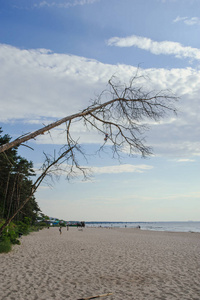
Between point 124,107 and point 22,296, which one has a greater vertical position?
point 124,107

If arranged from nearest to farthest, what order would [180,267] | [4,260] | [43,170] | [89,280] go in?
[43,170]
[89,280]
[180,267]
[4,260]

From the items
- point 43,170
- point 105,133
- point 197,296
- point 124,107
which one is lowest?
point 197,296

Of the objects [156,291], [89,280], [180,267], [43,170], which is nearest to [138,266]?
[180,267]

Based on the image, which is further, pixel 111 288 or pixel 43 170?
pixel 111 288

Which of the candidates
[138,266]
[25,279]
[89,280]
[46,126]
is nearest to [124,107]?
[46,126]

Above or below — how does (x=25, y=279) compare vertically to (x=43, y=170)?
below

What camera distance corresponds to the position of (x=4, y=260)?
421 inches

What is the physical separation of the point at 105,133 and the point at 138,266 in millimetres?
6931

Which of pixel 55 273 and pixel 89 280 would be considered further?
pixel 55 273

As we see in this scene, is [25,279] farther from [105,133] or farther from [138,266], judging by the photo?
[105,133]

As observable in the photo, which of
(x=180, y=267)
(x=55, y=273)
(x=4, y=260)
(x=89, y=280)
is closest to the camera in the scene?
(x=89, y=280)

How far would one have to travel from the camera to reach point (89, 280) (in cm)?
750

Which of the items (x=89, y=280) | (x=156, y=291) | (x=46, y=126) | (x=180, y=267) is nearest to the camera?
(x=46, y=126)

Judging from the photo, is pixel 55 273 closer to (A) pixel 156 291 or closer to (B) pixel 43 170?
(A) pixel 156 291
